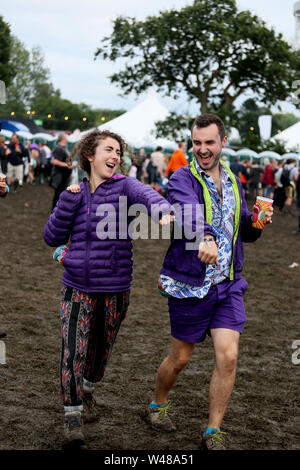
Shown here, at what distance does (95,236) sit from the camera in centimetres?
359

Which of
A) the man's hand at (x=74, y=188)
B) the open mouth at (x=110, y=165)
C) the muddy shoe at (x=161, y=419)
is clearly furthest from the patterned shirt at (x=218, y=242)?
the muddy shoe at (x=161, y=419)

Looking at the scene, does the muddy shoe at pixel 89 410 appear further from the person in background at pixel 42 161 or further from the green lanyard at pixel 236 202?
the person in background at pixel 42 161

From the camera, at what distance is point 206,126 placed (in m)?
3.62

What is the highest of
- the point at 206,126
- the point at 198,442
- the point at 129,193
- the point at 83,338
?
the point at 206,126

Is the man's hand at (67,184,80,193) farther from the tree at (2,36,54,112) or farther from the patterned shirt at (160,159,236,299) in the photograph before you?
the tree at (2,36,54,112)

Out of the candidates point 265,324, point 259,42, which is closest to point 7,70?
point 259,42

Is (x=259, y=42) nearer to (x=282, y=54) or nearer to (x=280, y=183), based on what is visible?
(x=282, y=54)

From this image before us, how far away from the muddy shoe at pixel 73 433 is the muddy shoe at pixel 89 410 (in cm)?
45

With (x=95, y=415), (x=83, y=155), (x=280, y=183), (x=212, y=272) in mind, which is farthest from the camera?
(x=280, y=183)

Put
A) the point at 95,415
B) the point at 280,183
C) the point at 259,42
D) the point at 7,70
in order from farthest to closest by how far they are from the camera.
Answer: the point at 7,70 → the point at 259,42 → the point at 280,183 → the point at 95,415

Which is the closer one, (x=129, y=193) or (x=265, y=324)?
(x=129, y=193)

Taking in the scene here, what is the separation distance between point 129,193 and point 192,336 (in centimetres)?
86

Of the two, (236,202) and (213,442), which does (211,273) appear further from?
(213,442)

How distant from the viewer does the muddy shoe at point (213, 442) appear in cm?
345
